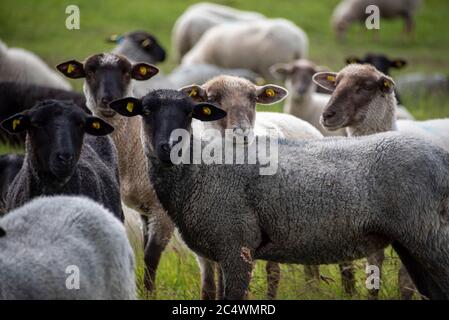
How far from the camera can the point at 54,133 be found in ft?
19.1

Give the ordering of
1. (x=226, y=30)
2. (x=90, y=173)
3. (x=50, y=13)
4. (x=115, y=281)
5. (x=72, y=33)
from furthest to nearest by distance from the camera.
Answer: (x=50, y=13), (x=72, y=33), (x=226, y=30), (x=90, y=173), (x=115, y=281)

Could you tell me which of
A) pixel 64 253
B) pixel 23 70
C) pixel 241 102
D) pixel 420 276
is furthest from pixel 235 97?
pixel 23 70

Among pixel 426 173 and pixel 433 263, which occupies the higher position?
pixel 426 173

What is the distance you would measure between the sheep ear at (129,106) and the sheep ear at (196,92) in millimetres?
797

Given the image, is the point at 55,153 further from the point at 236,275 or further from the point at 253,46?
the point at 253,46

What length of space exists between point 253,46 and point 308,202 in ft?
44.9

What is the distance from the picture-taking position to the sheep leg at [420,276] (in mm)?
5879

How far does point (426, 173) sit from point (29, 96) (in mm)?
7633

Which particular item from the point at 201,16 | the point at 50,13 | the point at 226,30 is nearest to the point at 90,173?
the point at 226,30

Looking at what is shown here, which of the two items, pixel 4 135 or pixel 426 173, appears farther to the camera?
pixel 4 135

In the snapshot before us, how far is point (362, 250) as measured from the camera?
5.88 m

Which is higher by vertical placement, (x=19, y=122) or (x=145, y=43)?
(x=19, y=122)

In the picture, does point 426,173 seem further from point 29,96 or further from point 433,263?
point 29,96

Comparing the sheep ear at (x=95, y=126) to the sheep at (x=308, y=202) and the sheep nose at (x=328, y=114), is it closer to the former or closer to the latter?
the sheep at (x=308, y=202)
